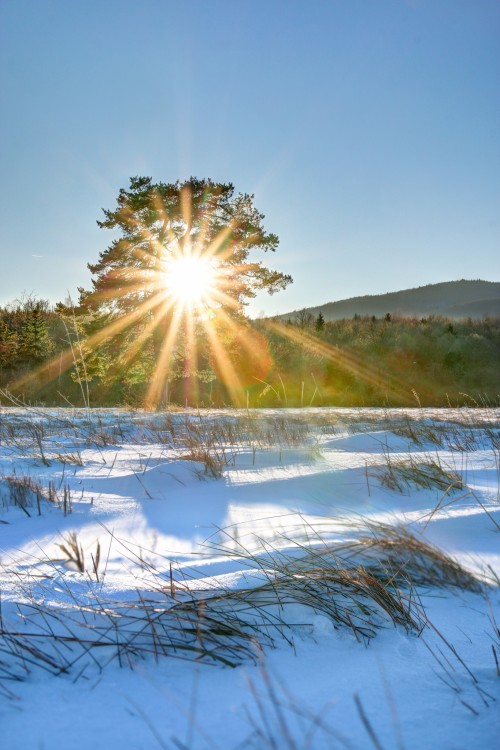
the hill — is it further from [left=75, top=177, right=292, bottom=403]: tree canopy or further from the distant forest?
[left=75, top=177, right=292, bottom=403]: tree canopy

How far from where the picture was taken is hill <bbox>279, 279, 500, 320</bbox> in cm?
7288

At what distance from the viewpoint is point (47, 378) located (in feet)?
83.3

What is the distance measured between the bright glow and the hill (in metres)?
52.7

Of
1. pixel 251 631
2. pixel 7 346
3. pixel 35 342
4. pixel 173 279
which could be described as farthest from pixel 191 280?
pixel 251 631

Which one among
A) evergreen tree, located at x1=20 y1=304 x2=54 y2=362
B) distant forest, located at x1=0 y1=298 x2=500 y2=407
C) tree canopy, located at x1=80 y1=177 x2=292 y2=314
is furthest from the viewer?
evergreen tree, located at x1=20 y1=304 x2=54 y2=362

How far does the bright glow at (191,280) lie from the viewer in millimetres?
18312

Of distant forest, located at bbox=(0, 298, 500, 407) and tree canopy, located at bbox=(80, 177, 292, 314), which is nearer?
tree canopy, located at bbox=(80, 177, 292, 314)

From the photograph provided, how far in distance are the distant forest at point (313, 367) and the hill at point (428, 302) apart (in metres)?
42.2

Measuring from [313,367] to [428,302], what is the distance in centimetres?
6483

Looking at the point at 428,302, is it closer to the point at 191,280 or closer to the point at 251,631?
the point at 191,280

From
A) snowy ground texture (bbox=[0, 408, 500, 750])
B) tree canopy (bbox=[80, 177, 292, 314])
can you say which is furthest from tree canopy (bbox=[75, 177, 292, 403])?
snowy ground texture (bbox=[0, 408, 500, 750])

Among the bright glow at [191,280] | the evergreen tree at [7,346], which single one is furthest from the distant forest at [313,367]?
the bright glow at [191,280]

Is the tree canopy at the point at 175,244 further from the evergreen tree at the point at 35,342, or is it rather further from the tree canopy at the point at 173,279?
the evergreen tree at the point at 35,342

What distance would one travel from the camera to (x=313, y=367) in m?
25.3
